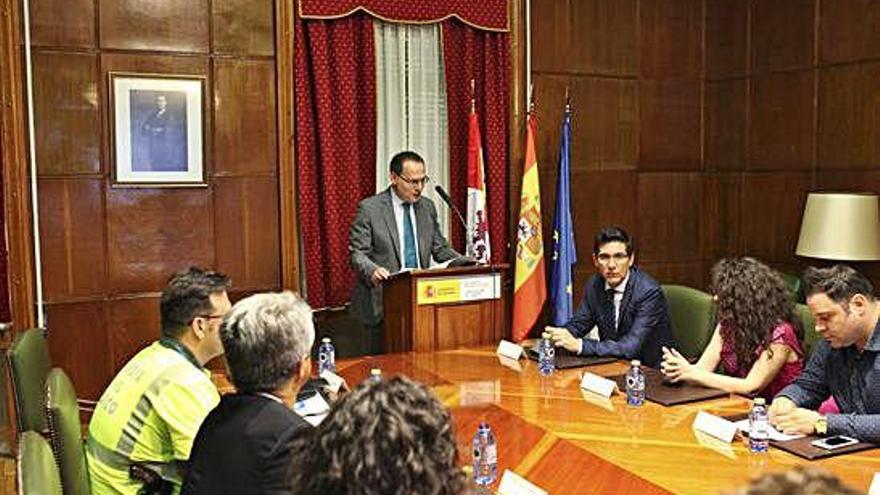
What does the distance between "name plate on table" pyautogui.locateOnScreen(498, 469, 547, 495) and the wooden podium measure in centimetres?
167

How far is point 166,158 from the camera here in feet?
15.3

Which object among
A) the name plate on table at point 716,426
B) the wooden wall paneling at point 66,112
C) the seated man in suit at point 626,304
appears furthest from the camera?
the wooden wall paneling at point 66,112

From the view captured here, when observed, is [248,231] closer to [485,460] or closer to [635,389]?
[635,389]

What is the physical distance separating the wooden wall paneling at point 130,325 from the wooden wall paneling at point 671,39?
3.41m

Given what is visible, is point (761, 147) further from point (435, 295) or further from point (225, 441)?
point (225, 441)

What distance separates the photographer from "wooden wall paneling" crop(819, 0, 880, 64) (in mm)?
5004

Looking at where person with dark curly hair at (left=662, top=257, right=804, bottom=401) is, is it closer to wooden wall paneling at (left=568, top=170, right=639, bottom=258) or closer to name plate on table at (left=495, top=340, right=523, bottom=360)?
name plate on table at (left=495, top=340, right=523, bottom=360)

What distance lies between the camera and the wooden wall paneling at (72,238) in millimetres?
4465

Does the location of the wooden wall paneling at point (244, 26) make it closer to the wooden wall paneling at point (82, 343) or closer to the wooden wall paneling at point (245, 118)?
the wooden wall paneling at point (245, 118)

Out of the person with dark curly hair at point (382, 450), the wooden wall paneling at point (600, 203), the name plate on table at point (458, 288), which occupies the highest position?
the wooden wall paneling at point (600, 203)

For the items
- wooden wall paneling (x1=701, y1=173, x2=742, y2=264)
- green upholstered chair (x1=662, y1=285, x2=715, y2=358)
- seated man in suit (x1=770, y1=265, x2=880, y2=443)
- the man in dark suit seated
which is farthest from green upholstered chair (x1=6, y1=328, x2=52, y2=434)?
wooden wall paneling (x1=701, y1=173, x2=742, y2=264)

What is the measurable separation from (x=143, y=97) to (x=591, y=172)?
278 cm

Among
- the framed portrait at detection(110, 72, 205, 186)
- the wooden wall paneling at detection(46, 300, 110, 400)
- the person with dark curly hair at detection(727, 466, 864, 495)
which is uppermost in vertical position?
the framed portrait at detection(110, 72, 205, 186)

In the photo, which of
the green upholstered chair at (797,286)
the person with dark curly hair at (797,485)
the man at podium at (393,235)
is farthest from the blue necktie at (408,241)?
the person with dark curly hair at (797,485)
